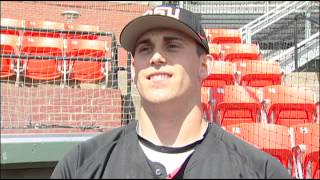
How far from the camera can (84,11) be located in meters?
12.5

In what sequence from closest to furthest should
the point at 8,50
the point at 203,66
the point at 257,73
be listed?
the point at 203,66, the point at 8,50, the point at 257,73

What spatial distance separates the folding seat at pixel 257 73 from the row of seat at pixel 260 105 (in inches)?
43.1

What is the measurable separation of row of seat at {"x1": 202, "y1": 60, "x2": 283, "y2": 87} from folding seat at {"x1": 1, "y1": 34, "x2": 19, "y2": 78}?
2.97 meters

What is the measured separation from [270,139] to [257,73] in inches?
117

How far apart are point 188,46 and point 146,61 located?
0.13 m

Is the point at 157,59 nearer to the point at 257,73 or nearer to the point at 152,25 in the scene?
the point at 152,25

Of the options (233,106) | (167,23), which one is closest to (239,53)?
(233,106)

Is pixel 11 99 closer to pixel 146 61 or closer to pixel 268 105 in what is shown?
pixel 268 105

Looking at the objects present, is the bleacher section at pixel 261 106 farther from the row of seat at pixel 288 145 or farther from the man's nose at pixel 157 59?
the man's nose at pixel 157 59

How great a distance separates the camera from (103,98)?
19.6ft

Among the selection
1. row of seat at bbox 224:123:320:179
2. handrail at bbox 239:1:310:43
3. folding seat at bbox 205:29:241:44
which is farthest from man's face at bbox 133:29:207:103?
handrail at bbox 239:1:310:43

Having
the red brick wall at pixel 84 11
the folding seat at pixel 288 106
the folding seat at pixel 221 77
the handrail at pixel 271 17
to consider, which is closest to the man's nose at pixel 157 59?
the folding seat at pixel 288 106

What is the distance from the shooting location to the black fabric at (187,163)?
127 cm

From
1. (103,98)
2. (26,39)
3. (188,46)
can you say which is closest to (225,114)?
(103,98)
